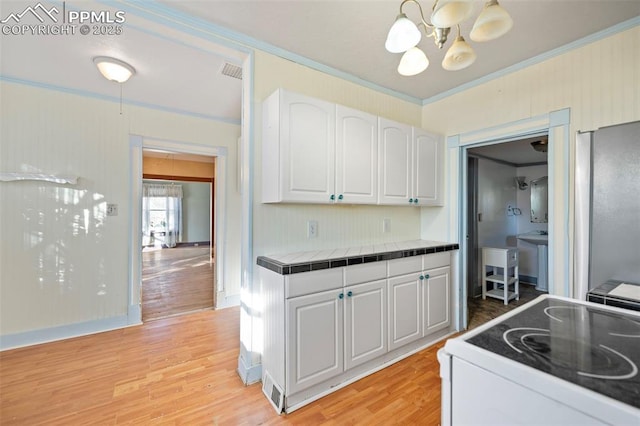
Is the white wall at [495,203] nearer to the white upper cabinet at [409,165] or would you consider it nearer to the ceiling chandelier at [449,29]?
the white upper cabinet at [409,165]

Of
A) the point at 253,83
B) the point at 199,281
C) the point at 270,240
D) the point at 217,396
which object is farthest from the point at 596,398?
the point at 199,281

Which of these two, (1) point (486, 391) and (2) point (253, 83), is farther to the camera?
(2) point (253, 83)

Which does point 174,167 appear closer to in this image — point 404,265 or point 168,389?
point 168,389

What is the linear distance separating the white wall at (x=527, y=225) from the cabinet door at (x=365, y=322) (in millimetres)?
4019

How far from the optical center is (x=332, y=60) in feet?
7.59

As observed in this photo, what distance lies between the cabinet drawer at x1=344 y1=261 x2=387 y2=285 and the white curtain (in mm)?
8504

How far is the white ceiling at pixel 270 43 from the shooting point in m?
1.70

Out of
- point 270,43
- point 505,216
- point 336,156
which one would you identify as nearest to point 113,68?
point 270,43

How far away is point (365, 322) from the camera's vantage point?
2037mm

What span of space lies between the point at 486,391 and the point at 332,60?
2.43 metres

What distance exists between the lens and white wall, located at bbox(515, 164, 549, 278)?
4.64 m

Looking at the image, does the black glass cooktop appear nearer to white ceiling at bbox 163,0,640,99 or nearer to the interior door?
white ceiling at bbox 163,0,640,99

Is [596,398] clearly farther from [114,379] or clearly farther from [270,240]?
[114,379]

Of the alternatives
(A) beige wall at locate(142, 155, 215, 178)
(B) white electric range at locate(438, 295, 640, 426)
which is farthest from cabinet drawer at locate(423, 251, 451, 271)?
(A) beige wall at locate(142, 155, 215, 178)
